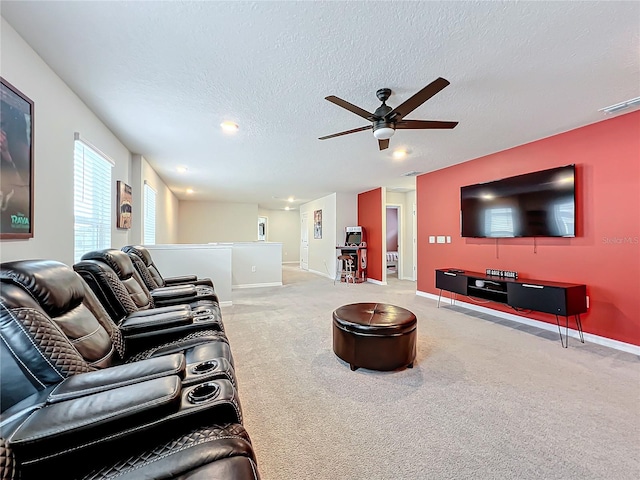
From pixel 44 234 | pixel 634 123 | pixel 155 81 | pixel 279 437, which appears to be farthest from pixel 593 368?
pixel 44 234

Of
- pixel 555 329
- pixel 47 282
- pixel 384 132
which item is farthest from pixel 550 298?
pixel 47 282

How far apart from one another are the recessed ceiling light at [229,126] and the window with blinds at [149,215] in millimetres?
2277

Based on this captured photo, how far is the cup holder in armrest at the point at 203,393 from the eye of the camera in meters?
0.98

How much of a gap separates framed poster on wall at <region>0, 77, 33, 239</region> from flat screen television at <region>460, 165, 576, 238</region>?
16.0 ft

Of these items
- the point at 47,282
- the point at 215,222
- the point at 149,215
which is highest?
the point at 215,222

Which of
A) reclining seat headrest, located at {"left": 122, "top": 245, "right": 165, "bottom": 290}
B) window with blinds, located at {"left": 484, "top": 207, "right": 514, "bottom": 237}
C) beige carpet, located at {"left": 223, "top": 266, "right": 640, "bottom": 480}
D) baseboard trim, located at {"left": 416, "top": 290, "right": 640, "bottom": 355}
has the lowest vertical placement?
beige carpet, located at {"left": 223, "top": 266, "right": 640, "bottom": 480}

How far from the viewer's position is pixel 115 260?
219 cm

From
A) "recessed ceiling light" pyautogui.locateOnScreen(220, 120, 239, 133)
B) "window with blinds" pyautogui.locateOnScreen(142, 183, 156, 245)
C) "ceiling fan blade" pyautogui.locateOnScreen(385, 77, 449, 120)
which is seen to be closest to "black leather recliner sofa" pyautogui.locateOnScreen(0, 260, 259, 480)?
"ceiling fan blade" pyautogui.locateOnScreen(385, 77, 449, 120)

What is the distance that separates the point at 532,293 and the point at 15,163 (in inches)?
181

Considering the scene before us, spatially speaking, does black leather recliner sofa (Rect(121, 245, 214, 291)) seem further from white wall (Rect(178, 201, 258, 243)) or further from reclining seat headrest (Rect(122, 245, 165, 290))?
white wall (Rect(178, 201, 258, 243))

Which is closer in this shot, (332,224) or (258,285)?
(258,285)

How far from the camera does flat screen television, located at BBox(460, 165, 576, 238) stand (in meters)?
3.35

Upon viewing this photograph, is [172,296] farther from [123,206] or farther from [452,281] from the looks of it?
[452,281]

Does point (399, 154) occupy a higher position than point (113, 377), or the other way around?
point (399, 154)
